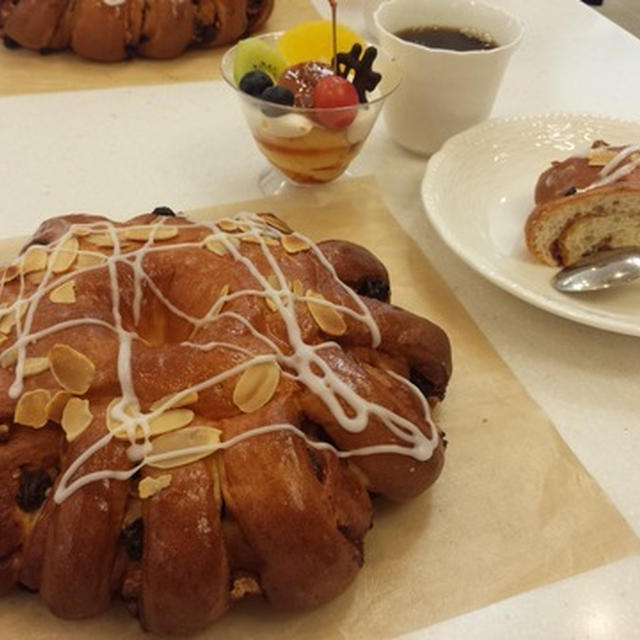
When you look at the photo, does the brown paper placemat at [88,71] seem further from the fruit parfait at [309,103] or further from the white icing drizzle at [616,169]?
the white icing drizzle at [616,169]

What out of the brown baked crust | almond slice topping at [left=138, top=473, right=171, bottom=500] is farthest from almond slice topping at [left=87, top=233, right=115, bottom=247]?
the brown baked crust

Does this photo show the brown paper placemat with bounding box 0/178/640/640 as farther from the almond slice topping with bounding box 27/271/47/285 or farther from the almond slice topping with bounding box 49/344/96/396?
the almond slice topping with bounding box 27/271/47/285

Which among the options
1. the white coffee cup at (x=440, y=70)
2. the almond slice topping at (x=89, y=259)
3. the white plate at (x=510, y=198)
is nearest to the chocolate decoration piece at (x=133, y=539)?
the almond slice topping at (x=89, y=259)

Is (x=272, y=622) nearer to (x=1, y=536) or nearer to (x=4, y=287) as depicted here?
(x=1, y=536)

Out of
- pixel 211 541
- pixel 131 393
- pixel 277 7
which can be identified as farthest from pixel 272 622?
pixel 277 7

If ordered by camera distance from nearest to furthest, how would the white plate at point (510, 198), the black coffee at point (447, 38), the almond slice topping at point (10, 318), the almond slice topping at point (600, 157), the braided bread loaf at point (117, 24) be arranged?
the almond slice topping at point (10, 318)
the white plate at point (510, 198)
the almond slice topping at point (600, 157)
the black coffee at point (447, 38)
the braided bread loaf at point (117, 24)

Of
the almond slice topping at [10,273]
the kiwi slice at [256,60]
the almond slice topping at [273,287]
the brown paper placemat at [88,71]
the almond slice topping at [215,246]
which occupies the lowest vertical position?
the brown paper placemat at [88,71]

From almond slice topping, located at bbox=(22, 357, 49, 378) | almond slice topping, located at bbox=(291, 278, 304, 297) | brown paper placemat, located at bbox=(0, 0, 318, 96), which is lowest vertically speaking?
brown paper placemat, located at bbox=(0, 0, 318, 96)

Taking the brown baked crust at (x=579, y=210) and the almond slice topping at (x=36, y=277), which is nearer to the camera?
the almond slice topping at (x=36, y=277)
